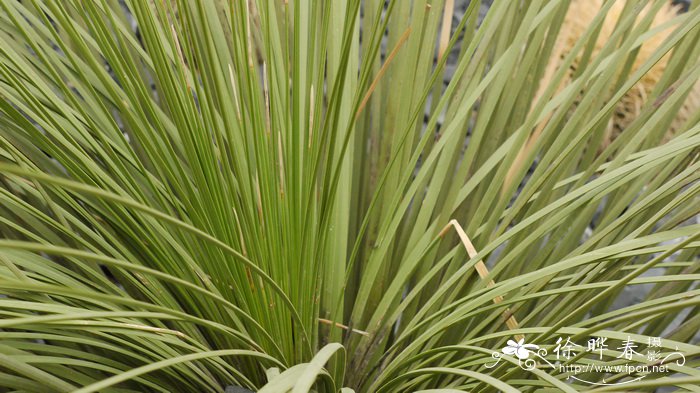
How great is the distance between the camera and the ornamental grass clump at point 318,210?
0.48 meters

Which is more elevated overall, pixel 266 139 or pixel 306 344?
pixel 266 139

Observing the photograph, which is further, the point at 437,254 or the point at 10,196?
the point at 437,254

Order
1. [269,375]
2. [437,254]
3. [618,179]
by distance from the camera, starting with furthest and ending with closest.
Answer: [437,254]
[618,179]
[269,375]

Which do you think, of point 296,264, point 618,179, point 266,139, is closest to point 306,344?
point 296,264

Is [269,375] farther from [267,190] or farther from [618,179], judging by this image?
[618,179]

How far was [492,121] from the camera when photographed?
0.72m

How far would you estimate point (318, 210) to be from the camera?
0.61 m

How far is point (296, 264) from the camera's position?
0.51 metres

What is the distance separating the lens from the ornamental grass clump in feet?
1.56

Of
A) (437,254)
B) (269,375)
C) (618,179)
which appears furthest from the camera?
(437,254)

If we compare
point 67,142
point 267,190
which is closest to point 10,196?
point 67,142

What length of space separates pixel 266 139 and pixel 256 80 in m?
0.05

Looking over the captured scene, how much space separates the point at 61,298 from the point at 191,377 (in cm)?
12

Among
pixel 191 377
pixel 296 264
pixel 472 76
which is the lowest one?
pixel 191 377
